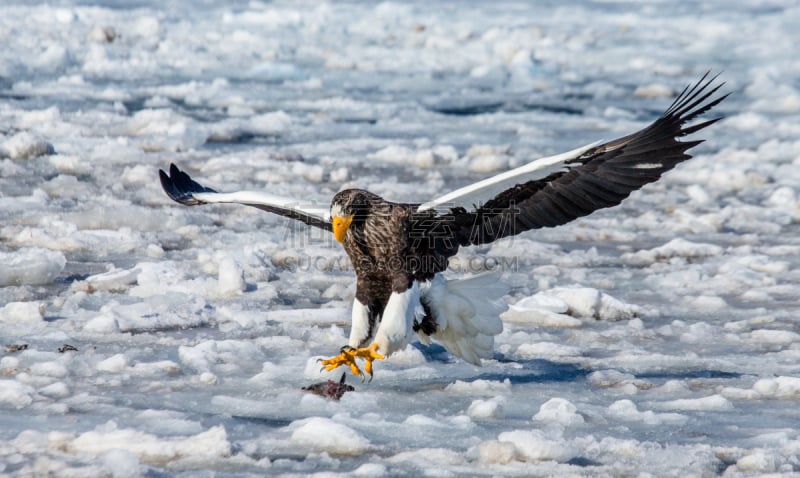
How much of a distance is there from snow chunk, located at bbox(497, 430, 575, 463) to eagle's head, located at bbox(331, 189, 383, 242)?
1.30 meters

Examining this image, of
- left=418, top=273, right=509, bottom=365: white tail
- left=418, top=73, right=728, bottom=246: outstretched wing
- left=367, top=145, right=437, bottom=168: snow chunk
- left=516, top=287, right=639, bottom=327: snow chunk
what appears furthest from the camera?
left=367, top=145, right=437, bottom=168: snow chunk

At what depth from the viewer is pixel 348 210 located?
4.75 meters

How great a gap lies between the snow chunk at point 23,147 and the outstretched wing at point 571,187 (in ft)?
15.9

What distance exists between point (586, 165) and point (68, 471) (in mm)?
2654

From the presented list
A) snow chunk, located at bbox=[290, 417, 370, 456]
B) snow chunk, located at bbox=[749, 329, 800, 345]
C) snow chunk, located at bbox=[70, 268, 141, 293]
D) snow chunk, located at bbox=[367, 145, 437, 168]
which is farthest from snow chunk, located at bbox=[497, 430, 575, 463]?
snow chunk, located at bbox=[367, 145, 437, 168]

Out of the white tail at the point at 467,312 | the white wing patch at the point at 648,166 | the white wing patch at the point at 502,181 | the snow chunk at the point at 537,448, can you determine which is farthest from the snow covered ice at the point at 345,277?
the white wing patch at the point at 648,166

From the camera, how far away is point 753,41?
17.8m

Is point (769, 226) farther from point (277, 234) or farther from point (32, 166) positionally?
point (32, 166)

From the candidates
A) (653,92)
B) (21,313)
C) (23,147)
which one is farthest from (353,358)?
(653,92)

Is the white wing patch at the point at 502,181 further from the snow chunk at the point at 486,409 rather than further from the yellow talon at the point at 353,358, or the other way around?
the snow chunk at the point at 486,409

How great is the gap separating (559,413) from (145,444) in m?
1.54

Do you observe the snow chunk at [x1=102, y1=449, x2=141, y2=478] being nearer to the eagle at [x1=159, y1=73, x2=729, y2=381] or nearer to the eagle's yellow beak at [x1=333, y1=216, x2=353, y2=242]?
the eagle at [x1=159, y1=73, x2=729, y2=381]

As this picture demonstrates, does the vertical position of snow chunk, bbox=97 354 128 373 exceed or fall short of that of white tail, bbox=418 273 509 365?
it falls short

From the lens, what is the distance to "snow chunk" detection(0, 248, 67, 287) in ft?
19.2
